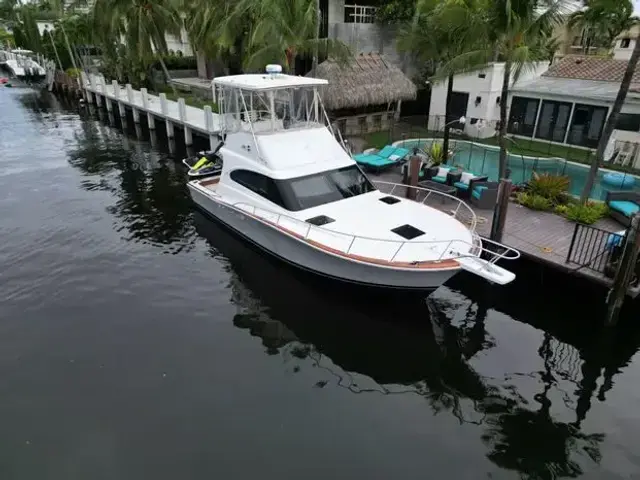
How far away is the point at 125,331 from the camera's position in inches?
388

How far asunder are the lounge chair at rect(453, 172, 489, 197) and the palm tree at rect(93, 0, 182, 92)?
2209 centimetres

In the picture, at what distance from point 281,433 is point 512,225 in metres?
8.41

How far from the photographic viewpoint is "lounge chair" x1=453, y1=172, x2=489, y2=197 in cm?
1410

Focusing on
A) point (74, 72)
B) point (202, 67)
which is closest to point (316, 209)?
point (202, 67)

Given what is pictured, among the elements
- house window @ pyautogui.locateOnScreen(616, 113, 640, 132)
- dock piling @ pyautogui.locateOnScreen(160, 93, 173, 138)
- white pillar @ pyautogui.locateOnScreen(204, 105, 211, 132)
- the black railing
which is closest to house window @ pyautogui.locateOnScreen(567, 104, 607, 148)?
house window @ pyautogui.locateOnScreen(616, 113, 640, 132)

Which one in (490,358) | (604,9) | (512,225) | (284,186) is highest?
(604,9)

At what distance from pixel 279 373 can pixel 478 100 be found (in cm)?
1876

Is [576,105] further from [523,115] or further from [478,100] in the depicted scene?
[478,100]

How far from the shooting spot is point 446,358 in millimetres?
9375

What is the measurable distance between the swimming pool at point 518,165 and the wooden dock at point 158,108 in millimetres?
9427

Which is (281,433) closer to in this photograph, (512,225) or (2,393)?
(2,393)

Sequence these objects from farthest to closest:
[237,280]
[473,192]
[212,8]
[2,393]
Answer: [212,8] → [473,192] → [237,280] → [2,393]

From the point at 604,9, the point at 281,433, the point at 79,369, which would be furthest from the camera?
the point at 604,9

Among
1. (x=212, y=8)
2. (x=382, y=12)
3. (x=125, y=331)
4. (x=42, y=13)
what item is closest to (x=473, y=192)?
(x=125, y=331)
